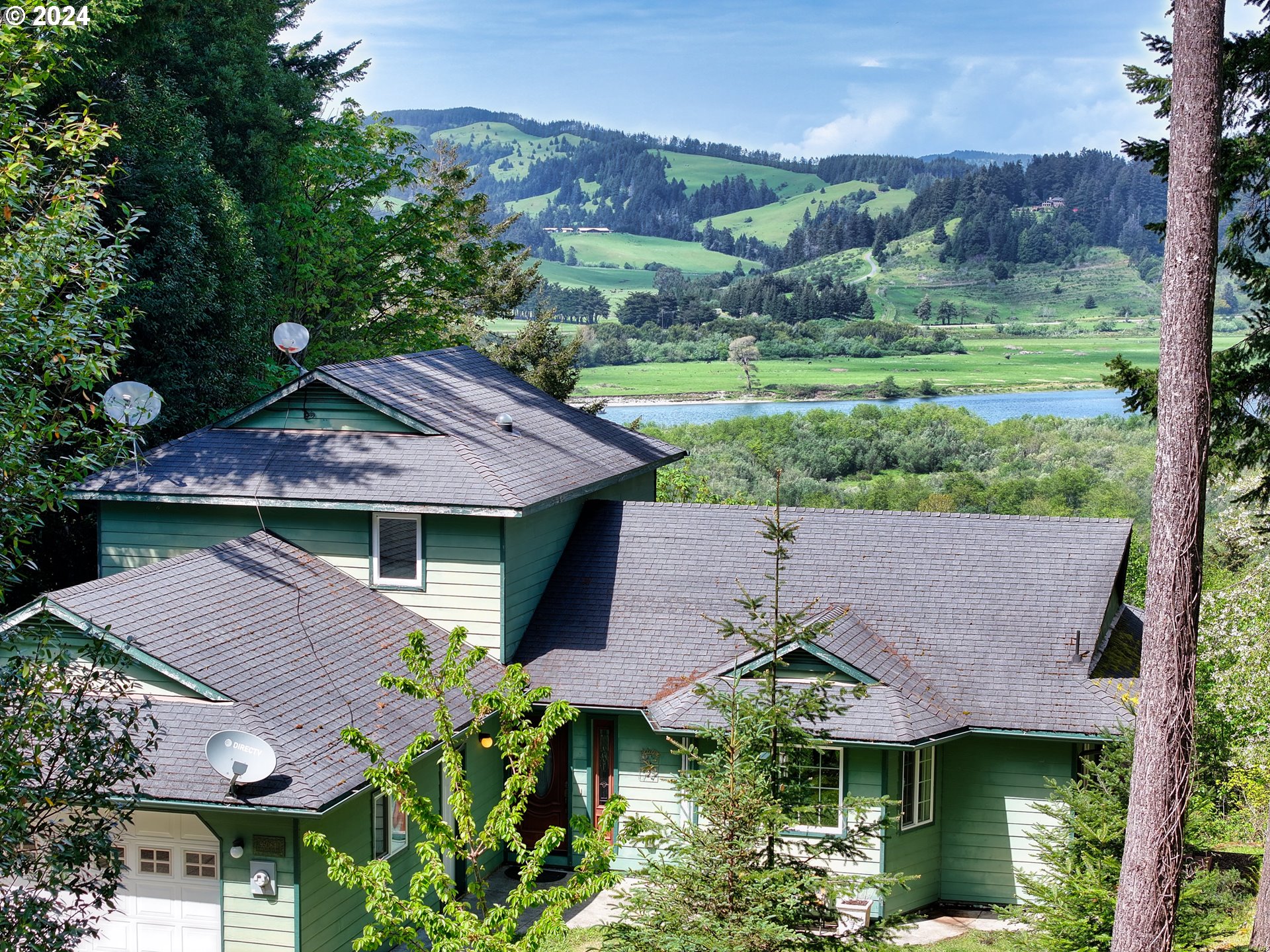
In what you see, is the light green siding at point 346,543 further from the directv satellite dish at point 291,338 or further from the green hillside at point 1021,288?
the green hillside at point 1021,288

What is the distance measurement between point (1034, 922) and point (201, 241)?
2013 centimetres

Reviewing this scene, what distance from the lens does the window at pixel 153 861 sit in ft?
42.6

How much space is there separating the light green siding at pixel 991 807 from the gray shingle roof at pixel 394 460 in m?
6.54

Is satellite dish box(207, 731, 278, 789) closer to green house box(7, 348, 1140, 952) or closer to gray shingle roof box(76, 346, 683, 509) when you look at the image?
green house box(7, 348, 1140, 952)

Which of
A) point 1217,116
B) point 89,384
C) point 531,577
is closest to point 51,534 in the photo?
point 531,577

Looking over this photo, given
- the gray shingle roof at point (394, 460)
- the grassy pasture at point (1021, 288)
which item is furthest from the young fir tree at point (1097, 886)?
the grassy pasture at point (1021, 288)

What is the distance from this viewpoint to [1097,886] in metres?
11.7

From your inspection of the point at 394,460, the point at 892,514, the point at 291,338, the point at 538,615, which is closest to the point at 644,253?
the point at 291,338

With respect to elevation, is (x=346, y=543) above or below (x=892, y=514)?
below

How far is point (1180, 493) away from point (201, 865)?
1016cm

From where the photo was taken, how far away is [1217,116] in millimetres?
9414

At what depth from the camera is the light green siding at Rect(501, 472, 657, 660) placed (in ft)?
55.4

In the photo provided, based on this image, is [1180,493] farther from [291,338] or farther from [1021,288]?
[1021,288]

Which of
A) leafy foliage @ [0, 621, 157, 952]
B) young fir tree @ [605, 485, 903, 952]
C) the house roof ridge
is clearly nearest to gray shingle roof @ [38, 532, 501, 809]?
leafy foliage @ [0, 621, 157, 952]
